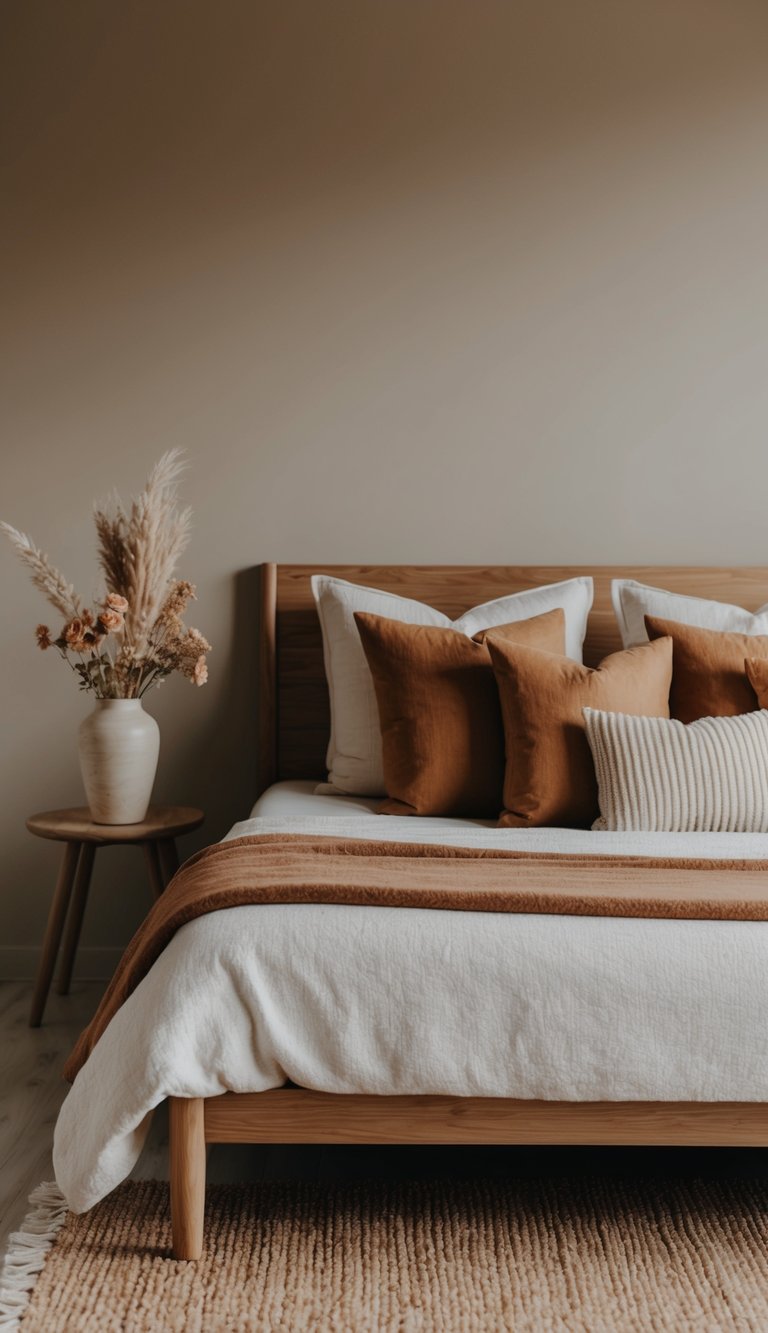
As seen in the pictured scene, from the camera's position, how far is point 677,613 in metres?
2.99

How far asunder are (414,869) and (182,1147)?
58cm

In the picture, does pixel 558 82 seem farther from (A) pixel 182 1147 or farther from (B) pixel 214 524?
(A) pixel 182 1147

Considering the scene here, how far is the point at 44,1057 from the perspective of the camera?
264cm

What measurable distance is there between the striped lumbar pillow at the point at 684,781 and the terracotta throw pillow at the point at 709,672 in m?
0.27

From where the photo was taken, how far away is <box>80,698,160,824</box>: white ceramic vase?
9.25 feet

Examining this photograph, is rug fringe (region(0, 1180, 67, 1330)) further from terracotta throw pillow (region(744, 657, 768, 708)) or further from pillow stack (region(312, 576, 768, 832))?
terracotta throw pillow (region(744, 657, 768, 708))

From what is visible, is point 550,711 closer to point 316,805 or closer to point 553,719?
point 553,719

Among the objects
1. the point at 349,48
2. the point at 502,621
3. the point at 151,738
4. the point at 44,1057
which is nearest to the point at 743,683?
the point at 502,621

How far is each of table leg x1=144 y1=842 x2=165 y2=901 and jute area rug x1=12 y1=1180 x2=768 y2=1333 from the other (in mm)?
999

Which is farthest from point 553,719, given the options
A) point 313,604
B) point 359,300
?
point 359,300

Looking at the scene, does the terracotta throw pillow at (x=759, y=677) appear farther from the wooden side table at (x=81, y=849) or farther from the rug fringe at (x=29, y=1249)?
the rug fringe at (x=29, y=1249)

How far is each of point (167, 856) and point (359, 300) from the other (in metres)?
1.68

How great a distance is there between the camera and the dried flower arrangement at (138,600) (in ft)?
9.39

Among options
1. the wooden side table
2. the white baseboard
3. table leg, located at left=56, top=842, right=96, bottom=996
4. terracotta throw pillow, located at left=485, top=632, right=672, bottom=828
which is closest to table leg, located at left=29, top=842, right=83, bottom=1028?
the wooden side table
